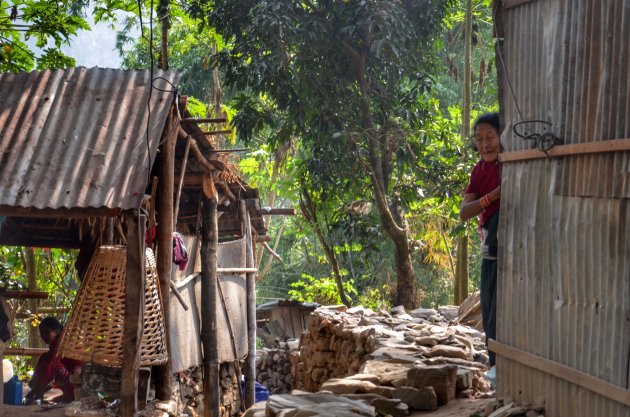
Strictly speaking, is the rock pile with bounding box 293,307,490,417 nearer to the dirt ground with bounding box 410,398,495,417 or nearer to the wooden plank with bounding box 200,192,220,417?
the dirt ground with bounding box 410,398,495,417

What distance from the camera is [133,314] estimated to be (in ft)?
21.2

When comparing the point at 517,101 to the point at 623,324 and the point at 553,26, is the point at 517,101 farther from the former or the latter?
the point at 623,324

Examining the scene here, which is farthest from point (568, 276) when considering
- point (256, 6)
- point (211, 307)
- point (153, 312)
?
point (256, 6)

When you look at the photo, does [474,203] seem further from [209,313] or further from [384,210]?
[384,210]

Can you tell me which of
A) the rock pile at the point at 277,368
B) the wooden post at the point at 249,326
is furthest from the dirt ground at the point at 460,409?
the rock pile at the point at 277,368

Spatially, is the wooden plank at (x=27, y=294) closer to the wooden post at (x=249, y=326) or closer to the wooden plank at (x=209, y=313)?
the wooden plank at (x=209, y=313)

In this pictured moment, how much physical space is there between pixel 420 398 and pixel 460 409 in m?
0.28

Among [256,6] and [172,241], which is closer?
[172,241]

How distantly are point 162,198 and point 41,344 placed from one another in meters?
10.0

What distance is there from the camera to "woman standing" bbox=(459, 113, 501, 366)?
17.3 feet

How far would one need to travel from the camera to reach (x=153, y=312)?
680 centimetres

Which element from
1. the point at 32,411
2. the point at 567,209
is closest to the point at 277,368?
the point at 32,411

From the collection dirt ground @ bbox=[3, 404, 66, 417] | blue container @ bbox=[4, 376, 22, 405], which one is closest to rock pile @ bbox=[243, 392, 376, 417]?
dirt ground @ bbox=[3, 404, 66, 417]

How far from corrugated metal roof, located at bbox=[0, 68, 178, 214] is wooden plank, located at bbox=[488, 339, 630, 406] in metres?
2.93
